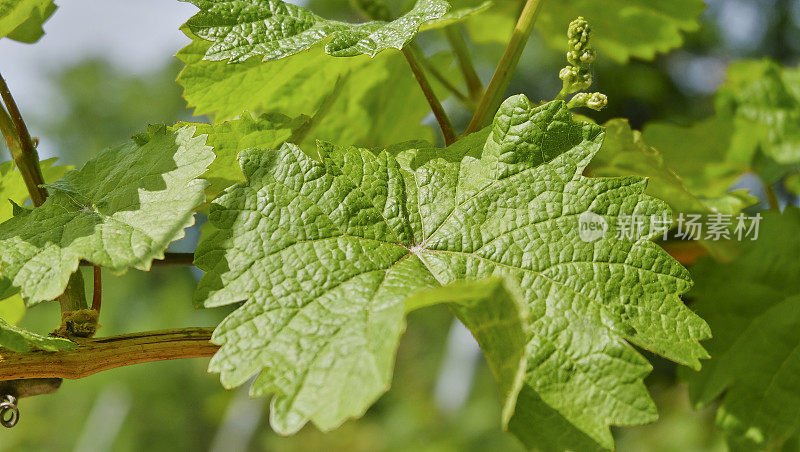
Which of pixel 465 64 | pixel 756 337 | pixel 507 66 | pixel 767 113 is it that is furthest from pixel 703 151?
pixel 507 66

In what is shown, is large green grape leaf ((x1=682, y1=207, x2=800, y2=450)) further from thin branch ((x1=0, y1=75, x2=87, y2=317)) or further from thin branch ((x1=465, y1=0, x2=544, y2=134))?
thin branch ((x1=0, y1=75, x2=87, y2=317))

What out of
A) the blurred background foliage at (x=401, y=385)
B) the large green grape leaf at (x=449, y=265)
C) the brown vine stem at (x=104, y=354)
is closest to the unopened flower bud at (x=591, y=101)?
the large green grape leaf at (x=449, y=265)

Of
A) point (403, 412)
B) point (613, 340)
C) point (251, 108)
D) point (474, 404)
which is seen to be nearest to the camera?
point (613, 340)

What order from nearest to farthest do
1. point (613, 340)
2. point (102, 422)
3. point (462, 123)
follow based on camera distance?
point (613, 340), point (102, 422), point (462, 123)

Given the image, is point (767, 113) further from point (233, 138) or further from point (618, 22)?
point (233, 138)

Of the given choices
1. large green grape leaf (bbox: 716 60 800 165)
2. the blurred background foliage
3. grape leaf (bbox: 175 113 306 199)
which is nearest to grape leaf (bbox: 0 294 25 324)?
grape leaf (bbox: 175 113 306 199)

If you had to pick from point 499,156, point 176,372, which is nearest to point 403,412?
point 176,372

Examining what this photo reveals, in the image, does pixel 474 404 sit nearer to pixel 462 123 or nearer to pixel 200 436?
pixel 462 123
